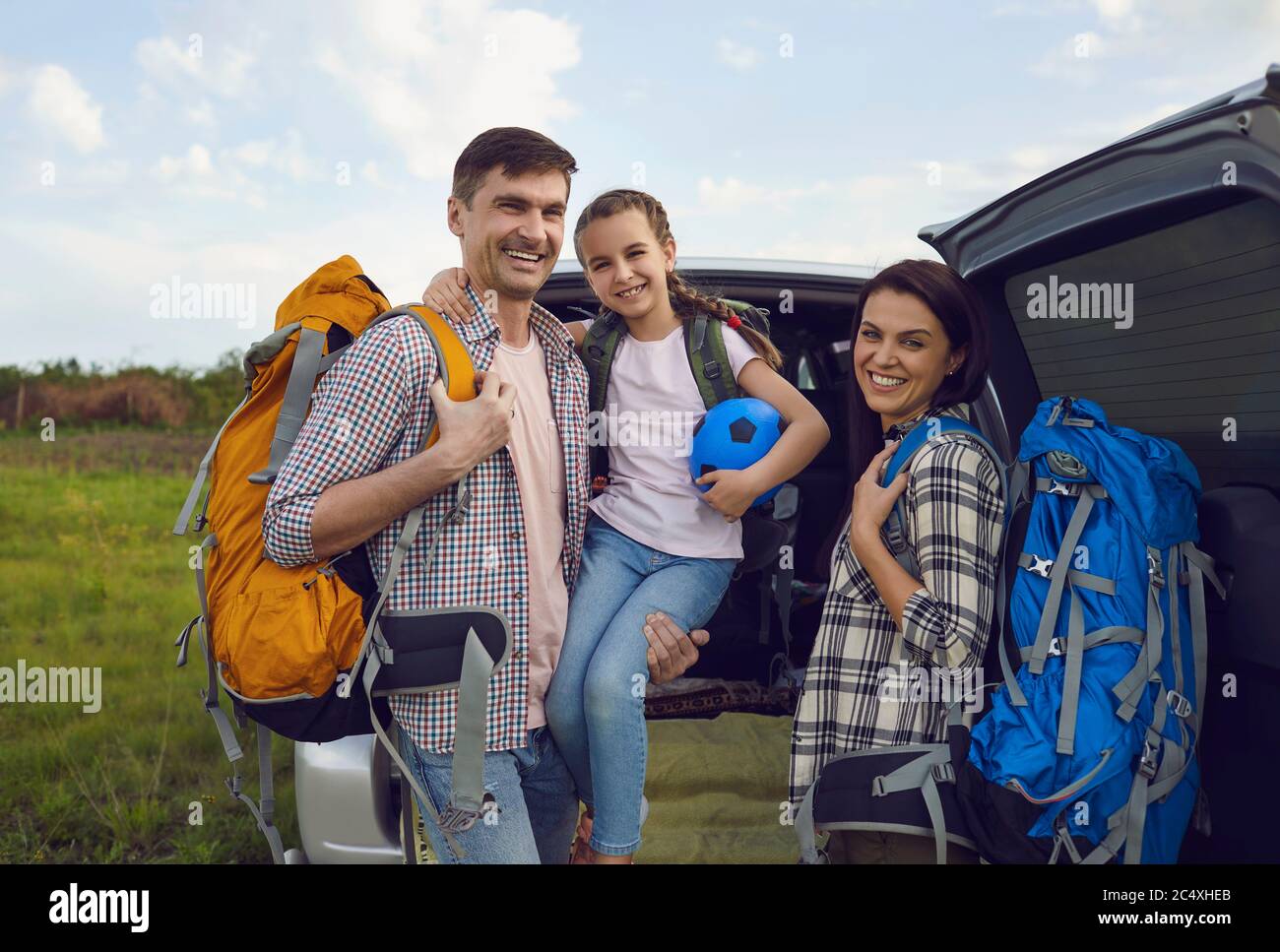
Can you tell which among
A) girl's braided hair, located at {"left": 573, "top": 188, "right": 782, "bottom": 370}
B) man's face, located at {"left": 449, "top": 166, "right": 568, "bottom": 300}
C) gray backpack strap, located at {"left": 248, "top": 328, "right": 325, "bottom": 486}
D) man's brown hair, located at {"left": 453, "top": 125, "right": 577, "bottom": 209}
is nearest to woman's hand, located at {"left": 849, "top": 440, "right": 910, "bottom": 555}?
girl's braided hair, located at {"left": 573, "top": 188, "right": 782, "bottom": 370}

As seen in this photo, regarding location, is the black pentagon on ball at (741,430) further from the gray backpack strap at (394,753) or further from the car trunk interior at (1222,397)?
the gray backpack strap at (394,753)

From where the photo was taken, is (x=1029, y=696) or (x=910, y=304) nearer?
(x=1029, y=696)

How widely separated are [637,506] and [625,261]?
71cm

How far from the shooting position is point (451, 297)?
2.17 meters

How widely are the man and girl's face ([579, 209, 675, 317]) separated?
27 cm

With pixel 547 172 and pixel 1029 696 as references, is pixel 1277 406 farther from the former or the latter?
pixel 547 172

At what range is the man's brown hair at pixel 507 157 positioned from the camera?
7.14ft

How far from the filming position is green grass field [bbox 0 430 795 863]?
10.4 feet

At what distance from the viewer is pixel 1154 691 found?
6.02 ft

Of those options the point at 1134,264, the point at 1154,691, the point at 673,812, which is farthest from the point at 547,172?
the point at 673,812

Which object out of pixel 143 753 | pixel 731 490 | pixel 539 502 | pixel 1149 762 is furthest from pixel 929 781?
pixel 143 753

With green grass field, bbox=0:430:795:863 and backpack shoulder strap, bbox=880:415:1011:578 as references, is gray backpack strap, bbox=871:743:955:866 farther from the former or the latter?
green grass field, bbox=0:430:795:863

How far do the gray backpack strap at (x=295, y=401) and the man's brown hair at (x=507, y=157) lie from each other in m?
0.56
